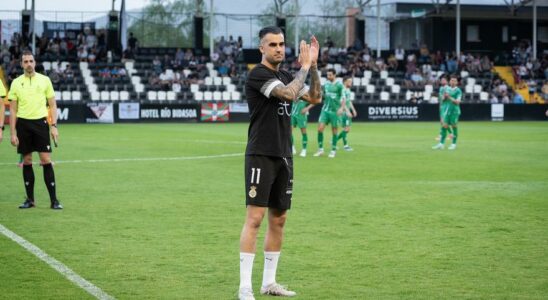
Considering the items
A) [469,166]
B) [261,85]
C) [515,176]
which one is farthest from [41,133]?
[469,166]

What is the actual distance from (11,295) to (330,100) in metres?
16.7

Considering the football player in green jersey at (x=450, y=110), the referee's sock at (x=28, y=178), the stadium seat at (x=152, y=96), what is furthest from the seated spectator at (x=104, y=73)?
the referee's sock at (x=28, y=178)

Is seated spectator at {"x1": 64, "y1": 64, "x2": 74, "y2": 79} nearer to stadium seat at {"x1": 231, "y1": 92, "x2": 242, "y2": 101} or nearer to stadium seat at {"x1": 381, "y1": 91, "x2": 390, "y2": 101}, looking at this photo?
stadium seat at {"x1": 231, "y1": 92, "x2": 242, "y2": 101}

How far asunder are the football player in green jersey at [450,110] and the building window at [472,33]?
134 ft

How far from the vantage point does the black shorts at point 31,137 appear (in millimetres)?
12461

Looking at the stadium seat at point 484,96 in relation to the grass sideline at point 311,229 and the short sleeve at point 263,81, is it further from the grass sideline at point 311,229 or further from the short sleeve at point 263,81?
the short sleeve at point 263,81

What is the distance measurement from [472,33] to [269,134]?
6144cm

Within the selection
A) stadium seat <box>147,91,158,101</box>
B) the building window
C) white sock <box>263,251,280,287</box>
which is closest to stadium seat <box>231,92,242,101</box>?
stadium seat <box>147,91,158,101</box>

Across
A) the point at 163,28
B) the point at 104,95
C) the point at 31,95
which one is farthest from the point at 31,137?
the point at 163,28

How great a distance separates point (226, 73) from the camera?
167ft

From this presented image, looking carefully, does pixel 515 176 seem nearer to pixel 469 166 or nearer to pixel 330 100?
pixel 469 166

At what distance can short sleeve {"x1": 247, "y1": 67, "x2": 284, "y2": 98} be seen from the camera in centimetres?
696

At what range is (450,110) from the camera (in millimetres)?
26828

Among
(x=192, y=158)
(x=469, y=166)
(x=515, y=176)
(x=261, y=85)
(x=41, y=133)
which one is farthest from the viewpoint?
(x=192, y=158)
